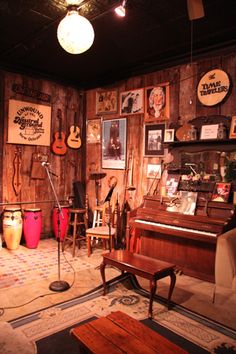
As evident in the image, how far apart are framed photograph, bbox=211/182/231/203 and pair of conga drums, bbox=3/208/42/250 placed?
268cm

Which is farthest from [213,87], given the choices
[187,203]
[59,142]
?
[59,142]

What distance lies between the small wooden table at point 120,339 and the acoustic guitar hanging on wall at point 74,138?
158 inches

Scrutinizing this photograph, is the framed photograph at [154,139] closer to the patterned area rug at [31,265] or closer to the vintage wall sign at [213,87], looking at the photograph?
the vintage wall sign at [213,87]

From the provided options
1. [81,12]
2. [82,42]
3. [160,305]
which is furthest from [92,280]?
[81,12]

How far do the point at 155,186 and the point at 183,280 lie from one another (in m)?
1.44

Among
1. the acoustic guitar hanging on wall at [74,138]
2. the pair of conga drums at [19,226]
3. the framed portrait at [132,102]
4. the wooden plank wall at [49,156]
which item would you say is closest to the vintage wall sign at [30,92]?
the wooden plank wall at [49,156]

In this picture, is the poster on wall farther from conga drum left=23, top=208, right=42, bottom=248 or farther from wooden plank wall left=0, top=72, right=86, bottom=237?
conga drum left=23, top=208, right=42, bottom=248

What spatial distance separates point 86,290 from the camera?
3047 millimetres

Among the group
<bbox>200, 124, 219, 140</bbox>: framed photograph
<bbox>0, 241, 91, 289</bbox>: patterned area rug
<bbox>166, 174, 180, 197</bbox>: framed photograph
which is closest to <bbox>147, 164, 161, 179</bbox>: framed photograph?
<bbox>166, 174, 180, 197</bbox>: framed photograph

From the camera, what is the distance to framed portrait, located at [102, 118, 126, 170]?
15.8 ft

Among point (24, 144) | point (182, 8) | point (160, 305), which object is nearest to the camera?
point (160, 305)

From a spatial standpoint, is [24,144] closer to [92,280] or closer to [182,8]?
[92,280]

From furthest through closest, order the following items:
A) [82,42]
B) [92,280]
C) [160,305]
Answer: [92,280] < [160,305] < [82,42]

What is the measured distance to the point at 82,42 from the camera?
7.54 feet
